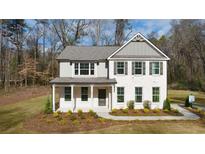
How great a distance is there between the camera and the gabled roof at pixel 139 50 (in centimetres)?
1970

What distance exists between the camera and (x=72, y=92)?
1895cm

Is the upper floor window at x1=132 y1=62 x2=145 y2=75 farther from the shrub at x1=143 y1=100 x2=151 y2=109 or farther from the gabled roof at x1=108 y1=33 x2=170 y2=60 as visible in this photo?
the shrub at x1=143 y1=100 x2=151 y2=109

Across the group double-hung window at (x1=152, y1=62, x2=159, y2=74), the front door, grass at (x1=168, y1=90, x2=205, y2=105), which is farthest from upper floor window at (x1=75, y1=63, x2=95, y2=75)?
grass at (x1=168, y1=90, x2=205, y2=105)

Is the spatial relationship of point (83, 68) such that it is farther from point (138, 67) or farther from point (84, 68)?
point (138, 67)

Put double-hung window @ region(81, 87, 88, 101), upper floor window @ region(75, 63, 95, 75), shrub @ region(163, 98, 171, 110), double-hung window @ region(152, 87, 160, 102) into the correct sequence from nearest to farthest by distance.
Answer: shrub @ region(163, 98, 171, 110), double-hung window @ region(152, 87, 160, 102), double-hung window @ region(81, 87, 88, 101), upper floor window @ region(75, 63, 95, 75)

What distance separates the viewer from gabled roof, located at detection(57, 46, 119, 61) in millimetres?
20922

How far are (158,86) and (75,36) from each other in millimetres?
27008

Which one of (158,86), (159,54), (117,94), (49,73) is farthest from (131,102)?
(49,73)

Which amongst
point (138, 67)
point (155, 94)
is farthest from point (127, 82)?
point (155, 94)

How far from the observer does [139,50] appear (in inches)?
787

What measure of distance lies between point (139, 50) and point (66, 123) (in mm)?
10210

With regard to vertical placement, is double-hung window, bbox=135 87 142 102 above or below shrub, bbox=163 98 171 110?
above

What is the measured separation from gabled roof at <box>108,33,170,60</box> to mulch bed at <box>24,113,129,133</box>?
22.8 ft

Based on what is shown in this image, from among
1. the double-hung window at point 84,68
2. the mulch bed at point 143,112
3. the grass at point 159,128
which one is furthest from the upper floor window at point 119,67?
the grass at point 159,128
